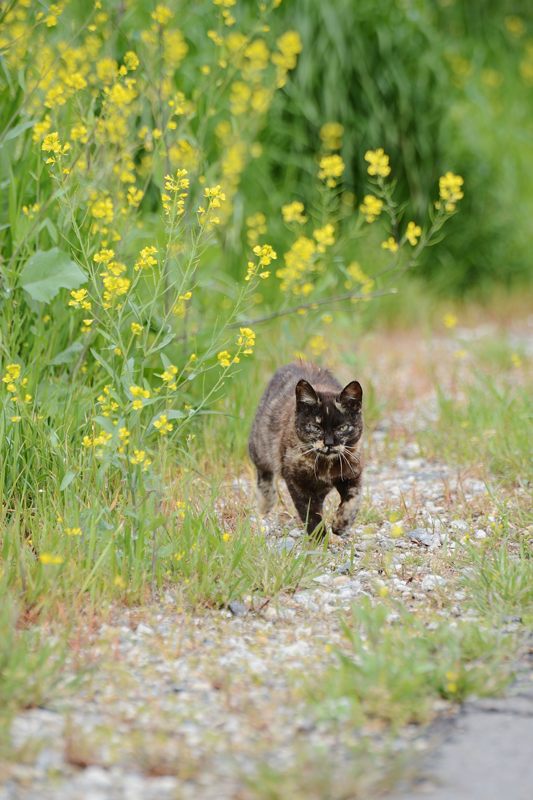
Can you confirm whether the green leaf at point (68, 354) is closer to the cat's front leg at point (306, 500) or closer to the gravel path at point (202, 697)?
the cat's front leg at point (306, 500)

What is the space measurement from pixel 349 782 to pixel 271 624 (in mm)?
1115

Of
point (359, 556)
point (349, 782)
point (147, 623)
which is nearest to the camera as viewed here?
point (349, 782)

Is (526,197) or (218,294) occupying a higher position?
(526,197)

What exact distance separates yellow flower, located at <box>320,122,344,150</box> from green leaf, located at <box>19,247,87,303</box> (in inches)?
147

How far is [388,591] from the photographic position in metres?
4.13

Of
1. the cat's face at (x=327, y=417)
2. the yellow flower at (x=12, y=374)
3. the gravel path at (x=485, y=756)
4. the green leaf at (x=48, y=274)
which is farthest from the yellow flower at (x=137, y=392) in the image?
the gravel path at (x=485, y=756)

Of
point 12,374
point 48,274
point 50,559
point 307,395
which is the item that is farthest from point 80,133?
point 50,559

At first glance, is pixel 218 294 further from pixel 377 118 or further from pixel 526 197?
pixel 526 197

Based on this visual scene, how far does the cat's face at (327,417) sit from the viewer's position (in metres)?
4.69

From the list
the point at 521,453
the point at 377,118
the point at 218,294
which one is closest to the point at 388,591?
the point at 521,453

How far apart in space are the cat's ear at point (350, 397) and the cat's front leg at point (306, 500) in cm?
37

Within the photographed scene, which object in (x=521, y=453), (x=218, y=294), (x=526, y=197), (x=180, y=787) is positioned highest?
(x=526, y=197)

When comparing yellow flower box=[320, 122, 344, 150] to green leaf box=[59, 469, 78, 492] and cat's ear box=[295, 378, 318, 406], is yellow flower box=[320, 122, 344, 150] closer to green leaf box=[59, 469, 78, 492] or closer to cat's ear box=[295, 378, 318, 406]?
cat's ear box=[295, 378, 318, 406]

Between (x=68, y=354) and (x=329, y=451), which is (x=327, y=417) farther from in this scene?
(x=68, y=354)
